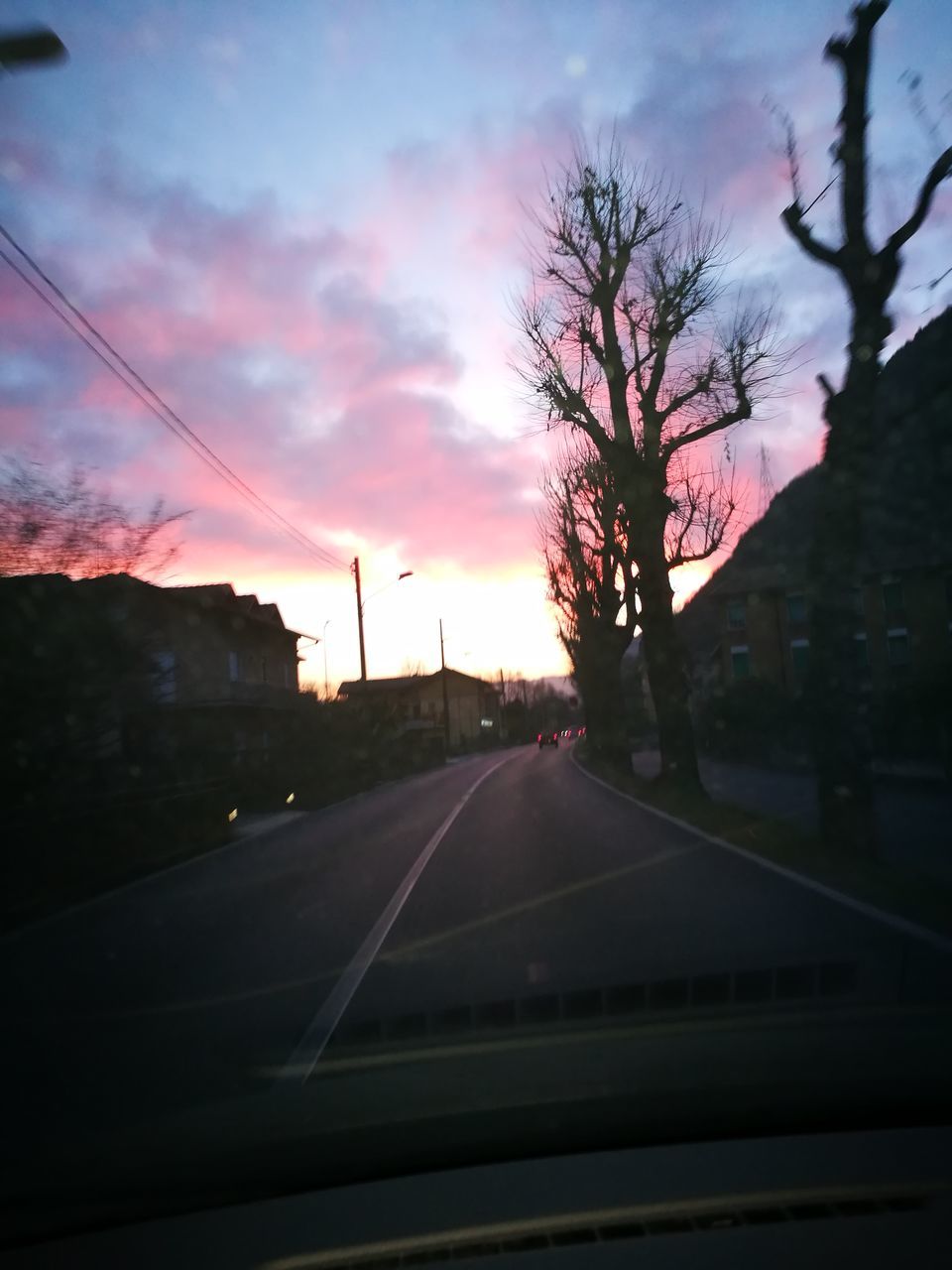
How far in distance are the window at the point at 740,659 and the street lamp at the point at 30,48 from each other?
51.5m

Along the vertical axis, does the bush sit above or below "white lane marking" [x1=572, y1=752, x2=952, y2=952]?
above

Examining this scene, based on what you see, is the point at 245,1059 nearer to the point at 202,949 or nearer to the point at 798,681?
the point at 202,949

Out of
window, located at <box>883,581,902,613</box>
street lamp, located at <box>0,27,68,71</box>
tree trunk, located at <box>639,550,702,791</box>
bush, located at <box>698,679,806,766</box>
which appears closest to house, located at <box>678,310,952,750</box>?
window, located at <box>883,581,902,613</box>

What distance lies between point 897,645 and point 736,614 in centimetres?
1010

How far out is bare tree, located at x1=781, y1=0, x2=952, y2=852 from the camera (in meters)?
12.3

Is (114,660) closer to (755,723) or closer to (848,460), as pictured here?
(848,460)

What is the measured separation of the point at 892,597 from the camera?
4656 centimetres

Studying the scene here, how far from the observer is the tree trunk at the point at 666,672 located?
24.2 m

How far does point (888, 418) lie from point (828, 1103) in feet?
33.1

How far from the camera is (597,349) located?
2148 centimetres

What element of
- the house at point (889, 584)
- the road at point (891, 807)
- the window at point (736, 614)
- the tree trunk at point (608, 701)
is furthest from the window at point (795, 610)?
the road at point (891, 807)

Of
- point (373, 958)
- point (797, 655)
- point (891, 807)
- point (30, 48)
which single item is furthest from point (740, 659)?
point (30, 48)

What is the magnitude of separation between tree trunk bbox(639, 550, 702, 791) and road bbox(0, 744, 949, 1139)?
8992mm

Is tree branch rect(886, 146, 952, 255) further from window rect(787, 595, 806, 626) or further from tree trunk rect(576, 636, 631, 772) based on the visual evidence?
window rect(787, 595, 806, 626)
